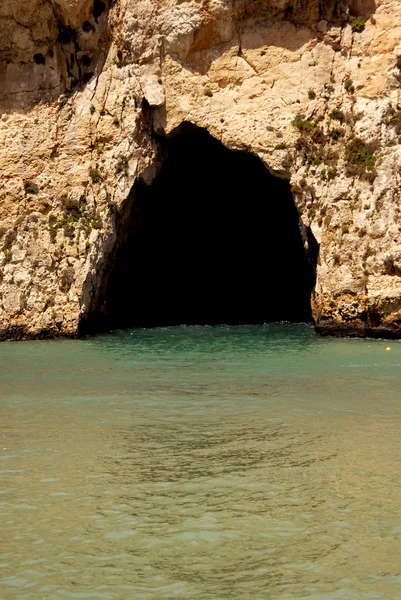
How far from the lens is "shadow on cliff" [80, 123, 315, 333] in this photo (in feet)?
119

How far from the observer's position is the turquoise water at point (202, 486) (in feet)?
23.3

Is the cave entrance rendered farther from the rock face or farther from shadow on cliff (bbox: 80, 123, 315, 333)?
the rock face

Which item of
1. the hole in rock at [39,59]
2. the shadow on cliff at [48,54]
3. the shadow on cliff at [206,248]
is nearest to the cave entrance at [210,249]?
the shadow on cliff at [206,248]

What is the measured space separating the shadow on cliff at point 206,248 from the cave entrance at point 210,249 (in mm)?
54

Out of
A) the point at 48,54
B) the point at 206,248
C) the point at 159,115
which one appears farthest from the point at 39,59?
the point at 206,248

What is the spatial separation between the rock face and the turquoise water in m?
12.2

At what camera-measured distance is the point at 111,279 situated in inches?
1368

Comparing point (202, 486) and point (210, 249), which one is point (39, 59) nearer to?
point (210, 249)

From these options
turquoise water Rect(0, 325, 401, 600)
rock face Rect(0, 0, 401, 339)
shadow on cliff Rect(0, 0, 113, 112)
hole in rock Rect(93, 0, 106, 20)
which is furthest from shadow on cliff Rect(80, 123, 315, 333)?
turquoise water Rect(0, 325, 401, 600)

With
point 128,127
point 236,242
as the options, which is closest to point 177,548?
point 128,127

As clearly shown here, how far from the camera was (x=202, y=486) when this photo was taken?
976 cm

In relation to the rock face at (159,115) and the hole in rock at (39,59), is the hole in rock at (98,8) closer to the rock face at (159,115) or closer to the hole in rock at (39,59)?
the rock face at (159,115)

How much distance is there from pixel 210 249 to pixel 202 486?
120 feet

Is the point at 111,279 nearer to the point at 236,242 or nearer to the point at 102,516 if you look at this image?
the point at 236,242
